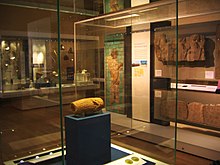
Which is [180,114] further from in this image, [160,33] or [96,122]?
[96,122]

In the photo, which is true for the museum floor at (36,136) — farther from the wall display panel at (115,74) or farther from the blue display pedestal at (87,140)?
the wall display panel at (115,74)

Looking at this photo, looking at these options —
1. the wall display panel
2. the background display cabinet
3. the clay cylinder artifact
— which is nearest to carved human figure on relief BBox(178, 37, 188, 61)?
the background display cabinet

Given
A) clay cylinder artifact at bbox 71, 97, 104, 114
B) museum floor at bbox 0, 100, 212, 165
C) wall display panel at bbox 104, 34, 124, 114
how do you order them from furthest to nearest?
1. wall display panel at bbox 104, 34, 124, 114
2. museum floor at bbox 0, 100, 212, 165
3. clay cylinder artifact at bbox 71, 97, 104, 114

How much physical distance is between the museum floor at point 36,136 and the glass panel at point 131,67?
12.6 inches

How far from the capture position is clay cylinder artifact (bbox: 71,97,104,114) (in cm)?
186

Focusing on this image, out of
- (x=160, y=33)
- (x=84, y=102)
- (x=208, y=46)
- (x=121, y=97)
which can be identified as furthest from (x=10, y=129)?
(x=208, y=46)

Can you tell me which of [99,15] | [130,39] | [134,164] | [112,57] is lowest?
[134,164]

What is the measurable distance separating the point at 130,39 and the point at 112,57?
0.41 m

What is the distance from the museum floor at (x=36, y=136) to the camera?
2644 millimetres

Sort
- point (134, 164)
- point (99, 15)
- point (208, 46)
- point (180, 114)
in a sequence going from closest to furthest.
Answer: point (134, 164) → point (208, 46) → point (180, 114) → point (99, 15)

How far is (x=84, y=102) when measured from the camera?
191 centimetres

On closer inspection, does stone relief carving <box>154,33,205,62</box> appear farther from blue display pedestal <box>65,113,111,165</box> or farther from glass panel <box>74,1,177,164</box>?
blue display pedestal <box>65,113,111,165</box>

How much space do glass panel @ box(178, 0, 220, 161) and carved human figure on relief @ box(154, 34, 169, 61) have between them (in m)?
0.23

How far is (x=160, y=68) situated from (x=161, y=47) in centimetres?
34
